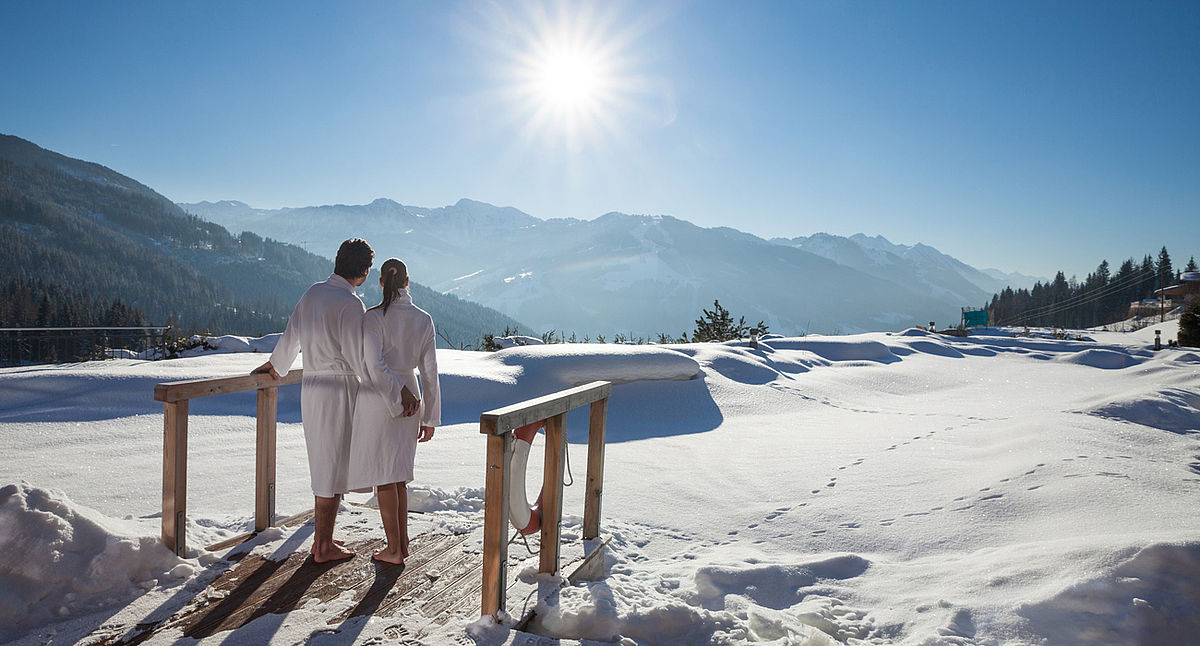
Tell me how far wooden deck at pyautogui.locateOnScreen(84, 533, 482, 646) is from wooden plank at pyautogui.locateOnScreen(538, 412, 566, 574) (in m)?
0.38

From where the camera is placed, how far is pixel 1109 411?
7730 mm

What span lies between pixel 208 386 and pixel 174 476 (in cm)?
48

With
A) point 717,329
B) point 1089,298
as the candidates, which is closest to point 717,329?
point 717,329

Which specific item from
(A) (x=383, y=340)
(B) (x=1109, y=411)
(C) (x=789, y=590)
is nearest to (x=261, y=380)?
(A) (x=383, y=340)

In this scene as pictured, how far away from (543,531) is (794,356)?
13.2m

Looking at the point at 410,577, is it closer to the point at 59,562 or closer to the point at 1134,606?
the point at 59,562

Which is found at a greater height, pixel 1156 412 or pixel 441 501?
pixel 1156 412

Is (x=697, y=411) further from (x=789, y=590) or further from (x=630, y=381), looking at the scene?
(x=789, y=590)

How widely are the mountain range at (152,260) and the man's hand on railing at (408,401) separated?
235 feet

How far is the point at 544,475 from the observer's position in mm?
2967

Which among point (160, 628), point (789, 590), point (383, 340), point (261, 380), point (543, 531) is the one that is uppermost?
point (383, 340)

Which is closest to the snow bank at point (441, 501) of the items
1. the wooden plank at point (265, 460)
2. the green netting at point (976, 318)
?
the wooden plank at point (265, 460)

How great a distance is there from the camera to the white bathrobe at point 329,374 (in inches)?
121

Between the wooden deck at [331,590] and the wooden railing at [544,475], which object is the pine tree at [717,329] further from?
the wooden deck at [331,590]
